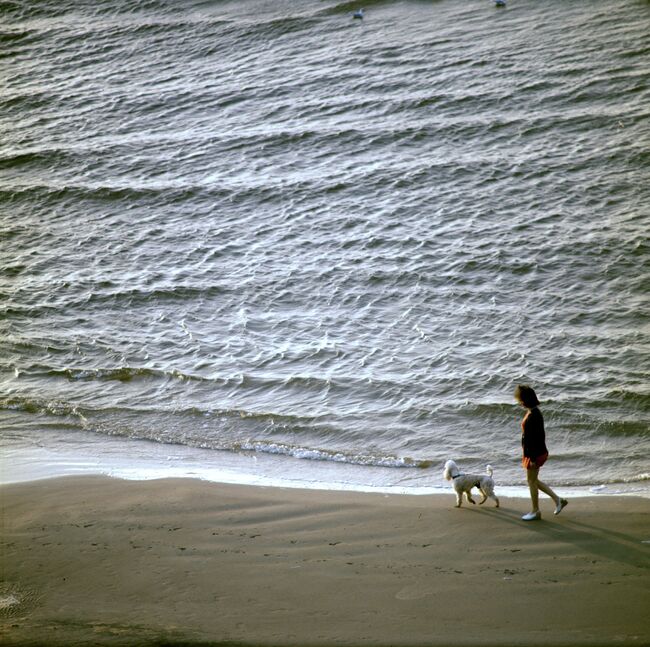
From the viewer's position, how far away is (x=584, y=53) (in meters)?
21.6

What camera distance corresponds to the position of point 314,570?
25.3 feet

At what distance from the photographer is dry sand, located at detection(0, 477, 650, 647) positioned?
6691 millimetres

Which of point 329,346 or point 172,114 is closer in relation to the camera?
point 329,346

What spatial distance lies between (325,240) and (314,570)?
1099 centimetres

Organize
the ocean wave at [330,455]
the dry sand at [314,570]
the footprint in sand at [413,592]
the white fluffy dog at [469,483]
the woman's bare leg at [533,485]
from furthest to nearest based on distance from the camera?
the ocean wave at [330,455]
the white fluffy dog at [469,483]
the woman's bare leg at [533,485]
the footprint in sand at [413,592]
the dry sand at [314,570]

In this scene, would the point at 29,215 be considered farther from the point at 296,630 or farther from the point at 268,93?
the point at 296,630

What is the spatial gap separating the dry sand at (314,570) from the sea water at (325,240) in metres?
1.29

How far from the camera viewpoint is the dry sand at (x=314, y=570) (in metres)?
6.69

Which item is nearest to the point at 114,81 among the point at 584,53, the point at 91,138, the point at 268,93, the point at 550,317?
the point at 91,138

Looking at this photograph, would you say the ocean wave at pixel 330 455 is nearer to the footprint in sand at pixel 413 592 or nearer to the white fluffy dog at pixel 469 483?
the white fluffy dog at pixel 469 483

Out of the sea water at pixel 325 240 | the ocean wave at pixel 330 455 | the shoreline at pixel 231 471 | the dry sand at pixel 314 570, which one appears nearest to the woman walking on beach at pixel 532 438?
the dry sand at pixel 314 570

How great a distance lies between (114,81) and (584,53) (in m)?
13.7

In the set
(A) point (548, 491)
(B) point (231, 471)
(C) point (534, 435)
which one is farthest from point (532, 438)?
(B) point (231, 471)

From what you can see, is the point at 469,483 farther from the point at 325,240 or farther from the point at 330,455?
the point at 325,240
